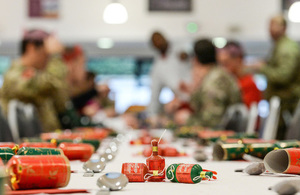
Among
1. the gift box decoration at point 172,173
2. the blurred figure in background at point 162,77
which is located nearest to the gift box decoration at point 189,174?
the gift box decoration at point 172,173

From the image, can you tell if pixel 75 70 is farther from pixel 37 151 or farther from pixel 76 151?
pixel 37 151

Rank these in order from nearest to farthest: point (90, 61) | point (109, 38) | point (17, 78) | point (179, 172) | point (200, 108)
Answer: point (179, 172) → point (17, 78) → point (200, 108) → point (109, 38) → point (90, 61)

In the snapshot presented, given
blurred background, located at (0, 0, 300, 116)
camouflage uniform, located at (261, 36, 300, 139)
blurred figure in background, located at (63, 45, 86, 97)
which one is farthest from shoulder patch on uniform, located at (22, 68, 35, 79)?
blurred background, located at (0, 0, 300, 116)

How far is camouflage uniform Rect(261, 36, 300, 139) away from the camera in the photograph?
457 centimetres

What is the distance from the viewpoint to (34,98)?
3932 mm

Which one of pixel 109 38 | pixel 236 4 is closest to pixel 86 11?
pixel 109 38

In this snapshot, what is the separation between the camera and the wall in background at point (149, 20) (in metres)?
8.42

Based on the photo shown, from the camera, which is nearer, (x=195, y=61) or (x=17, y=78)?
(x=17, y=78)

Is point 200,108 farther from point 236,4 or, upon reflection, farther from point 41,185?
point 236,4

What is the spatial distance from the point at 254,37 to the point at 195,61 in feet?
15.8

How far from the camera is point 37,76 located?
148 inches

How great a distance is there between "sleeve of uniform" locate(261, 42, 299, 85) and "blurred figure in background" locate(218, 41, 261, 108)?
269mm

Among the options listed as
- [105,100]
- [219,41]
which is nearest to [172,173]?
[105,100]

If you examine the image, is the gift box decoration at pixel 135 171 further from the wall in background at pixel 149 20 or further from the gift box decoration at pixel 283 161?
the wall in background at pixel 149 20
